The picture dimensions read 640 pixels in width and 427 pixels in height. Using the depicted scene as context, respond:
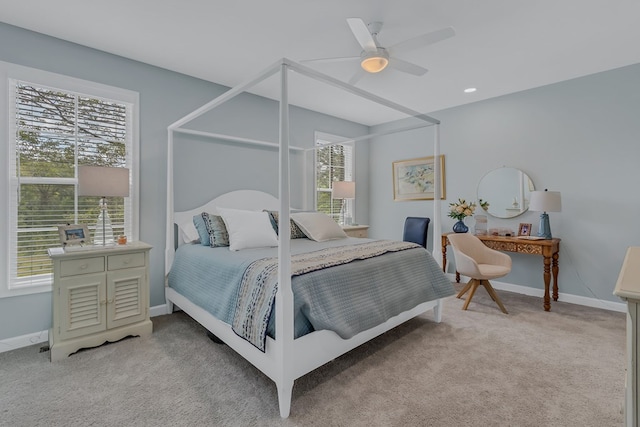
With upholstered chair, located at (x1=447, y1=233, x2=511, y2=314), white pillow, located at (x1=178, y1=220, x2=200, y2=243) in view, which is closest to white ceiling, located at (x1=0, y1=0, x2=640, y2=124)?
white pillow, located at (x1=178, y1=220, x2=200, y2=243)

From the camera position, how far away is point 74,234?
259 cm

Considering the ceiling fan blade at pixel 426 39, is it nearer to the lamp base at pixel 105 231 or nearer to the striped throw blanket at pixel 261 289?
the striped throw blanket at pixel 261 289

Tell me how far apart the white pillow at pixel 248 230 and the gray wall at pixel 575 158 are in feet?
9.91

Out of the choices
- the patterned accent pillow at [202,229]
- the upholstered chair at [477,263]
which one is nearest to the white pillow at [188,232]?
the patterned accent pillow at [202,229]

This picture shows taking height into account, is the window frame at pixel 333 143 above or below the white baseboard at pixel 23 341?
above

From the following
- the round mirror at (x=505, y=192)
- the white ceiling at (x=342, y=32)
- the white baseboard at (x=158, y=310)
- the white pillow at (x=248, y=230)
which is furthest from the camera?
the round mirror at (x=505, y=192)

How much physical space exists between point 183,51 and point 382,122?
3.59 metres

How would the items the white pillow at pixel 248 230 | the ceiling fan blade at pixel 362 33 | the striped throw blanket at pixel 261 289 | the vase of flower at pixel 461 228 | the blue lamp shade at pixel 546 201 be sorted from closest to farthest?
the striped throw blanket at pixel 261 289 < the ceiling fan blade at pixel 362 33 < the white pillow at pixel 248 230 < the blue lamp shade at pixel 546 201 < the vase of flower at pixel 461 228

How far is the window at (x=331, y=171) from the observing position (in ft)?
16.4

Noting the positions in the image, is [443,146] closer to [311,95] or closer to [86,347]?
[311,95]

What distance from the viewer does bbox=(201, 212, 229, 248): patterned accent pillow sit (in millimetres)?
2957

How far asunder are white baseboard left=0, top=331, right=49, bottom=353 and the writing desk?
4.62 metres

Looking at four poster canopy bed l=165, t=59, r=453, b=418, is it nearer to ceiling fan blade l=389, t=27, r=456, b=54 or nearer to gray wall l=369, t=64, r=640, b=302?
ceiling fan blade l=389, t=27, r=456, b=54

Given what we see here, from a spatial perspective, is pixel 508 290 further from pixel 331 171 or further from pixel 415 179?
pixel 331 171
